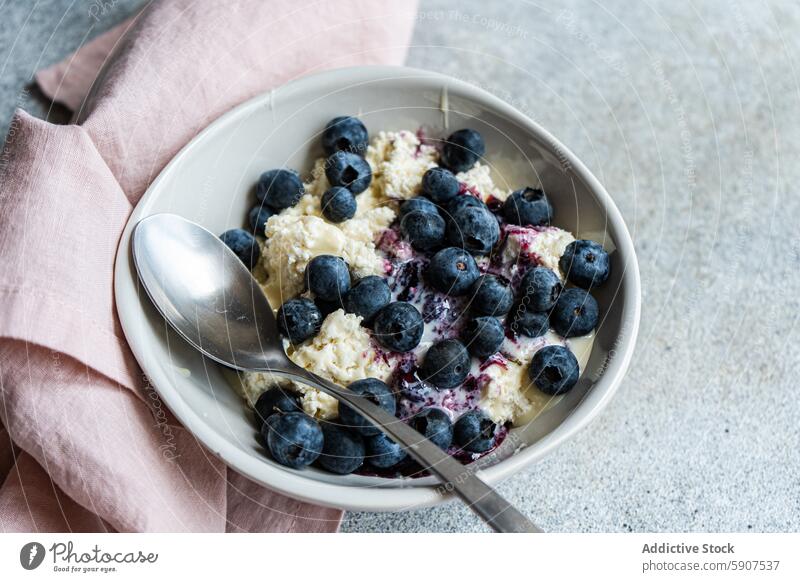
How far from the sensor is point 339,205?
2.78 feet

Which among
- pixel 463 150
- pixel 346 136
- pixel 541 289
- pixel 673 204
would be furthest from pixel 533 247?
pixel 673 204

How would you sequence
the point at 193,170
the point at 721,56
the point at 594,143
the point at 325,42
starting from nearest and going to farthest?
1. the point at 193,170
2. the point at 325,42
3. the point at 594,143
4. the point at 721,56

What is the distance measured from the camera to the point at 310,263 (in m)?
0.79

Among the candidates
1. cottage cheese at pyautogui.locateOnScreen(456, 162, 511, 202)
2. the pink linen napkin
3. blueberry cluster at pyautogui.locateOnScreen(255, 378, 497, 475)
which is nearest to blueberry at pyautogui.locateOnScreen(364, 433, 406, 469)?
blueberry cluster at pyautogui.locateOnScreen(255, 378, 497, 475)

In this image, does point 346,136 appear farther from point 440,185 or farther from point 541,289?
point 541,289

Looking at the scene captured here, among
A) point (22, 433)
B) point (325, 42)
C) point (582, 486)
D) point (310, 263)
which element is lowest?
point (582, 486)

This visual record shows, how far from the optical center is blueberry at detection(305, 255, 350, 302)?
30.7 inches

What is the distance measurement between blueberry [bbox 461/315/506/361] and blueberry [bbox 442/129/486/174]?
0.23 m

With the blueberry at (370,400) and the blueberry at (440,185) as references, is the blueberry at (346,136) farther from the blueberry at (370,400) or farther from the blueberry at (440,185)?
the blueberry at (370,400)

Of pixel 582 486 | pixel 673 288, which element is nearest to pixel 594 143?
pixel 673 288

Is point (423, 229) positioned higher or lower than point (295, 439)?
higher

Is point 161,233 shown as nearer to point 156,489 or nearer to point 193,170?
point 193,170

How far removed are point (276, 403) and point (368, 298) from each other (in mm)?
144
